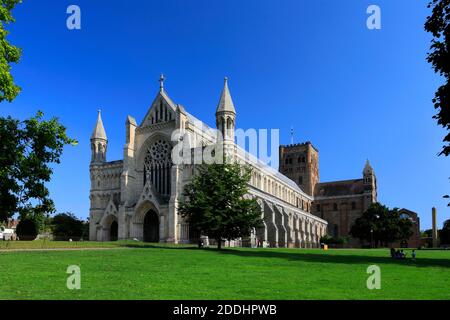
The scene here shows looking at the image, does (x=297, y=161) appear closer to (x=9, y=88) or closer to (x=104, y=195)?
(x=104, y=195)

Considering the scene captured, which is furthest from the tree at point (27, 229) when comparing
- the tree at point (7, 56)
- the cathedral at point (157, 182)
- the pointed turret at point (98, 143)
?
the tree at point (7, 56)

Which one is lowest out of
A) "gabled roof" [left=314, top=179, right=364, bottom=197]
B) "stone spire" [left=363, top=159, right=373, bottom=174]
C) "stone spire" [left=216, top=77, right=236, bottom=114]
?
"gabled roof" [left=314, top=179, right=364, bottom=197]

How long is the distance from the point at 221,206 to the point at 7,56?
22.6 metres

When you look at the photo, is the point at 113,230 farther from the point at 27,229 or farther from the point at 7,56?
the point at 7,56

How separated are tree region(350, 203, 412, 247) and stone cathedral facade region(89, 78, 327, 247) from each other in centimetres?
2103

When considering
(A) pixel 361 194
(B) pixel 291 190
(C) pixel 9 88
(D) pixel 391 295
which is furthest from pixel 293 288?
(A) pixel 361 194

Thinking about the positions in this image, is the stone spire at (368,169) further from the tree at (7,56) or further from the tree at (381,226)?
the tree at (7,56)

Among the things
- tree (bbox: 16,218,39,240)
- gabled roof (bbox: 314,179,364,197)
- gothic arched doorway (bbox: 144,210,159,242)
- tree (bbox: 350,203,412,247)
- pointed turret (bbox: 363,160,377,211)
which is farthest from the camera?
gabled roof (bbox: 314,179,364,197)

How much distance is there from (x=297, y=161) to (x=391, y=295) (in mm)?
110099

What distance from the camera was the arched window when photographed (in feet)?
205

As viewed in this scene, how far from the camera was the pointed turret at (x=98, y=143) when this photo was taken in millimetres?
72312

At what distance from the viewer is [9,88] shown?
18.7 metres

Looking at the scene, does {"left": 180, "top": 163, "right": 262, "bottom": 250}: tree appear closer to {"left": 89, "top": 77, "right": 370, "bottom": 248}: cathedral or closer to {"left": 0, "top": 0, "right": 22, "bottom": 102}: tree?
{"left": 89, "top": 77, "right": 370, "bottom": 248}: cathedral

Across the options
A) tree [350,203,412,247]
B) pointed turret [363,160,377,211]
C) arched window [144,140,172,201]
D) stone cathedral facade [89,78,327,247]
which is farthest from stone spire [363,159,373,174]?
arched window [144,140,172,201]
